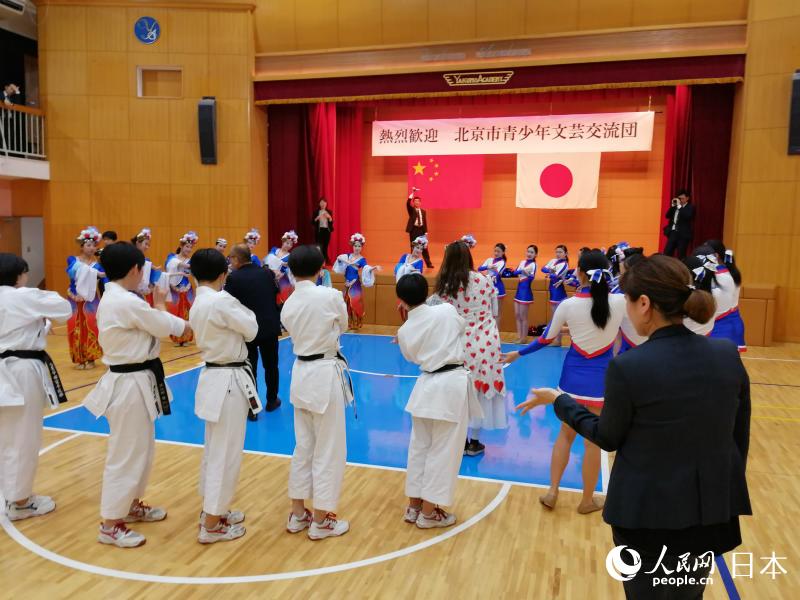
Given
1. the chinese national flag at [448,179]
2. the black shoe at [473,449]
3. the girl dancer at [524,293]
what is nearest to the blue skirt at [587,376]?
the black shoe at [473,449]

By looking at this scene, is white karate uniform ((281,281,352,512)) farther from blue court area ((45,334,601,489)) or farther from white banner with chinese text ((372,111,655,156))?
white banner with chinese text ((372,111,655,156))

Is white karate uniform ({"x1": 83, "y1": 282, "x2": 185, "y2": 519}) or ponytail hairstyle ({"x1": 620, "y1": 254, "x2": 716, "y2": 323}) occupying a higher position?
ponytail hairstyle ({"x1": 620, "y1": 254, "x2": 716, "y2": 323})

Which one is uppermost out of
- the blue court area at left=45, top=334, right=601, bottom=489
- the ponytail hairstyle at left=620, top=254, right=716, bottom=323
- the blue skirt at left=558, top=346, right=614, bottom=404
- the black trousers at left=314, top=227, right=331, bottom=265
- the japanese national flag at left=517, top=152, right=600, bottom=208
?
the japanese national flag at left=517, top=152, right=600, bottom=208

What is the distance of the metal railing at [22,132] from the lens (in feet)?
36.5

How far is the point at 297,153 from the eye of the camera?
12.6m

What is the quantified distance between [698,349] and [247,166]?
1138 cm

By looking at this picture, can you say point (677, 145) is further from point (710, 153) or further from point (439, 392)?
point (439, 392)

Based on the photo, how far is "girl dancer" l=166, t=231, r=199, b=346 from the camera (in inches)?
351

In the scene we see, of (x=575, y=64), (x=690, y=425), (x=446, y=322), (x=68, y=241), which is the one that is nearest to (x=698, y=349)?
(x=690, y=425)

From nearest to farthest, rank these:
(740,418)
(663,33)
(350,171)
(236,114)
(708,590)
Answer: (740,418) < (708,590) < (663,33) < (236,114) < (350,171)

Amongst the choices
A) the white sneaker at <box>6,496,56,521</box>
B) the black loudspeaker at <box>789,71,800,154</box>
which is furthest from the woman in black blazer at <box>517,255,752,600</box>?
the black loudspeaker at <box>789,71,800,154</box>

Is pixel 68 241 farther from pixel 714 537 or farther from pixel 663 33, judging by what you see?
pixel 714 537

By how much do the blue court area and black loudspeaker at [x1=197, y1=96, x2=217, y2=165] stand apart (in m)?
5.89

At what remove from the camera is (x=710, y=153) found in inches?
418
